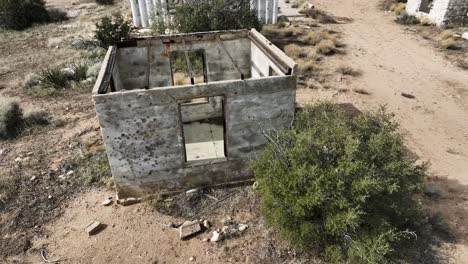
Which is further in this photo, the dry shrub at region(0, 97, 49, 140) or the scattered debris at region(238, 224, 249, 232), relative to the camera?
the dry shrub at region(0, 97, 49, 140)

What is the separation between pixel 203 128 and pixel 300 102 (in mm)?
3322

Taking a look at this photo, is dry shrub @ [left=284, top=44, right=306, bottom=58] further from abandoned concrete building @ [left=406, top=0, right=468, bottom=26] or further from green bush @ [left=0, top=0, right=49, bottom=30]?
green bush @ [left=0, top=0, right=49, bottom=30]

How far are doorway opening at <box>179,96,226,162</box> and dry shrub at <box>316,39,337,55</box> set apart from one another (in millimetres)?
6523

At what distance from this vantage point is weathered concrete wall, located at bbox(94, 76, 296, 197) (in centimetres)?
555

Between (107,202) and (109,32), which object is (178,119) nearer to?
(107,202)

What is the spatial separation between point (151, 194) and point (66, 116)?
501 centimetres

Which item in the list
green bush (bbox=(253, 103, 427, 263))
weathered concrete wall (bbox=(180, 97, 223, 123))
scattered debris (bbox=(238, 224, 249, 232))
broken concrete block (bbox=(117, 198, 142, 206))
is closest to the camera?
green bush (bbox=(253, 103, 427, 263))

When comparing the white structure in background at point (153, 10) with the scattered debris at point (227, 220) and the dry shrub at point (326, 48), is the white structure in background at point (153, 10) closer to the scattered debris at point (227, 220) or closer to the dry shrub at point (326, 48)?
the dry shrub at point (326, 48)

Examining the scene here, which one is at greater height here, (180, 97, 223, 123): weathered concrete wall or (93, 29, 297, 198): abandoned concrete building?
(93, 29, 297, 198): abandoned concrete building

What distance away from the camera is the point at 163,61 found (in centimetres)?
838

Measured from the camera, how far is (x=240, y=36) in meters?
8.45

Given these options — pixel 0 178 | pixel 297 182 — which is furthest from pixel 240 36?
pixel 0 178

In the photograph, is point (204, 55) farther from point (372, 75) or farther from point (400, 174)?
point (372, 75)

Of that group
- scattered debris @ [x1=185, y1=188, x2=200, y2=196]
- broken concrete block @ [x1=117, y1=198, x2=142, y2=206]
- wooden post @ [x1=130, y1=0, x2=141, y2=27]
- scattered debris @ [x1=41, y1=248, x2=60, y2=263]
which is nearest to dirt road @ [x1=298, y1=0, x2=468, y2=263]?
scattered debris @ [x1=185, y1=188, x2=200, y2=196]
